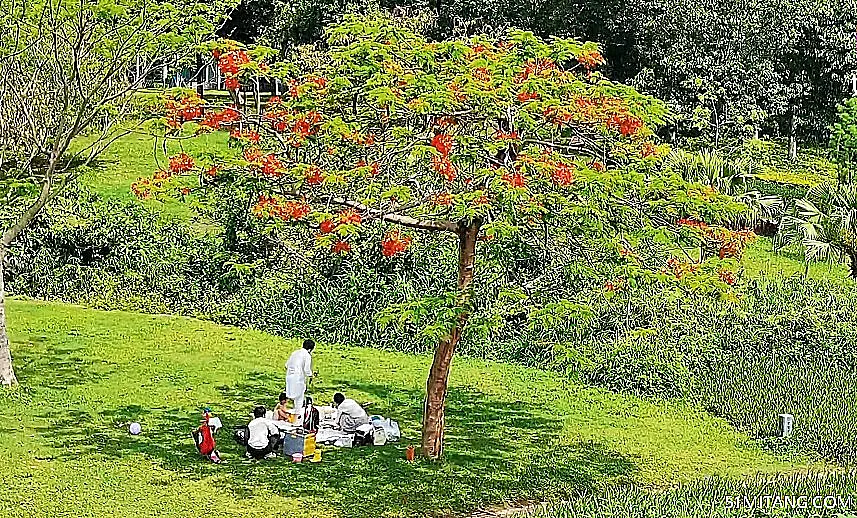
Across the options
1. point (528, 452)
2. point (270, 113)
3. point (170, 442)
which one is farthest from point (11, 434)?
→ point (528, 452)

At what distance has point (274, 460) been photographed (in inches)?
428

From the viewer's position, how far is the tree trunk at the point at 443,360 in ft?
33.3

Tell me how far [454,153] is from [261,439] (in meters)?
3.36

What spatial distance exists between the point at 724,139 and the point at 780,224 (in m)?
9.04

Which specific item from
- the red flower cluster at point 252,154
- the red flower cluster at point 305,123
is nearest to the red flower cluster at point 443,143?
the red flower cluster at point 305,123

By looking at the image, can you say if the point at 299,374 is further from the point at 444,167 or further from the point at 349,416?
the point at 444,167

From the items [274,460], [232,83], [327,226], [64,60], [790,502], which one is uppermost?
[64,60]

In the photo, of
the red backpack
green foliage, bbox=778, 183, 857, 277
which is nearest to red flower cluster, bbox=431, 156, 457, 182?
the red backpack

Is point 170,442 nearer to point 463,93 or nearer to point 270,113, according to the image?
point 270,113

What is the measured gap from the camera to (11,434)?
11.5 metres

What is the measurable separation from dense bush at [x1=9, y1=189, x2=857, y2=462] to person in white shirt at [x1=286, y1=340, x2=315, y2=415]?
182cm

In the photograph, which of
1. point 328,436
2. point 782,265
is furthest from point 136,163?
point 328,436

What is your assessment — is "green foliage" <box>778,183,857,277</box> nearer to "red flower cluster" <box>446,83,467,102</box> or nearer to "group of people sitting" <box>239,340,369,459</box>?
"group of people sitting" <box>239,340,369,459</box>

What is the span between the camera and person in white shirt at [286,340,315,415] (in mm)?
11375
